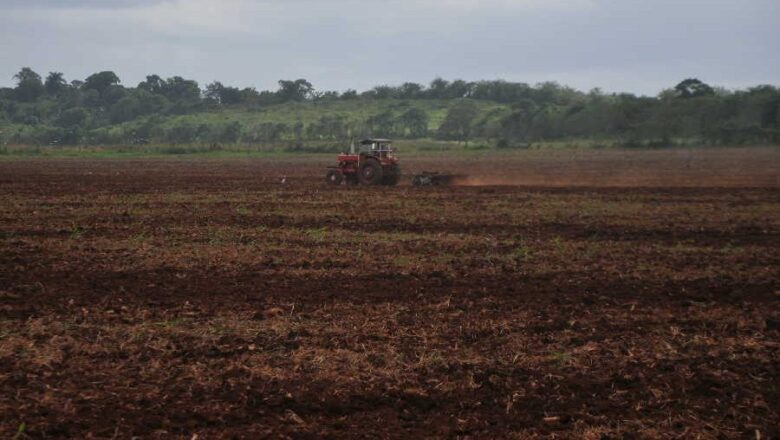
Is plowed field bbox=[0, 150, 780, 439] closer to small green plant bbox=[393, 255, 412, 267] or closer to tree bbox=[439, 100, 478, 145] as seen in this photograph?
small green plant bbox=[393, 255, 412, 267]

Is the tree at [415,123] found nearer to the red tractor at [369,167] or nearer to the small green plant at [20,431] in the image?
the red tractor at [369,167]

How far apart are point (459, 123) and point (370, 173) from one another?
8240 cm

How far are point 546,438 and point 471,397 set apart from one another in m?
0.96

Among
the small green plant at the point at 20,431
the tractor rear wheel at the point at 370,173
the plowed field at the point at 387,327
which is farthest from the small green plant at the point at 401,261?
the tractor rear wheel at the point at 370,173

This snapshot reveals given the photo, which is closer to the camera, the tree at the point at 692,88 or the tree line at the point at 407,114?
the tree line at the point at 407,114

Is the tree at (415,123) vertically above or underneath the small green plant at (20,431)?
above

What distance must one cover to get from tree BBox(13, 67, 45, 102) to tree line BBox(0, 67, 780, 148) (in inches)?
9.0

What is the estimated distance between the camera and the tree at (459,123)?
360ft

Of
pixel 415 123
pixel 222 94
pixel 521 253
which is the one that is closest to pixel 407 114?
pixel 415 123

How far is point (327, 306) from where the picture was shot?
10234 mm

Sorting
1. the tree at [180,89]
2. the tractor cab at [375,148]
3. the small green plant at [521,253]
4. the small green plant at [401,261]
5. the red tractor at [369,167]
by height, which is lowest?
the small green plant at [521,253]

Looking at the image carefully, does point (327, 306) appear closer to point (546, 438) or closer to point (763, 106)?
point (546, 438)

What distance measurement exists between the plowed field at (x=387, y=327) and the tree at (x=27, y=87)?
622ft

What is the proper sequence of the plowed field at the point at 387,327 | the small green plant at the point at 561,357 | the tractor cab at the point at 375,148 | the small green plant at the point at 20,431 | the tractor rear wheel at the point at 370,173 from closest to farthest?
the small green plant at the point at 20,431 → the plowed field at the point at 387,327 → the small green plant at the point at 561,357 → the tractor rear wheel at the point at 370,173 → the tractor cab at the point at 375,148
